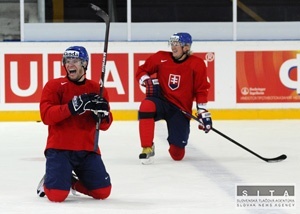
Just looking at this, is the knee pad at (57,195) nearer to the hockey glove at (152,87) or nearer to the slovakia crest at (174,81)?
the hockey glove at (152,87)

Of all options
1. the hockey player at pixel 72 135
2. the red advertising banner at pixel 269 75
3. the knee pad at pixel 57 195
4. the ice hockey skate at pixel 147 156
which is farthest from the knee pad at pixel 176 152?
the red advertising banner at pixel 269 75

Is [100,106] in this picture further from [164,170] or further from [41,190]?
[164,170]

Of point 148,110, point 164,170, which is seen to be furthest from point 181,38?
point 164,170

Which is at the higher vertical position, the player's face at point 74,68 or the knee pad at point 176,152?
the player's face at point 74,68

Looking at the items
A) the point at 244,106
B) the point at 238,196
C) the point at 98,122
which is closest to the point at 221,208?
the point at 238,196

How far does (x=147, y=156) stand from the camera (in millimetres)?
6570

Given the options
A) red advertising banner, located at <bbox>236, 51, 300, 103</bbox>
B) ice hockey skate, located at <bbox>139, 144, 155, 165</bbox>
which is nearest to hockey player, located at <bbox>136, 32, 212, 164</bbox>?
ice hockey skate, located at <bbox>139, 144, 155, 165</bbox>

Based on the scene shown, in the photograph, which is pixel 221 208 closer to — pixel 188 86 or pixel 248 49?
pixel 188 86

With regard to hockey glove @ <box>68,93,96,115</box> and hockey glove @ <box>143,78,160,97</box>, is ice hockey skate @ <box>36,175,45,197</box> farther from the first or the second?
hockey glove @ <box>143,78,160,97</box>

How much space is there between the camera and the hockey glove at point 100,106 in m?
4.90

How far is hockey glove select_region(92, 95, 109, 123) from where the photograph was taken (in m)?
4.90

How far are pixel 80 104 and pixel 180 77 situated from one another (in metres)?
2.18

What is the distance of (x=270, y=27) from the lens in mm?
10430

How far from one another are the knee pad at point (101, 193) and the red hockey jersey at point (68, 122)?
0.22 m
